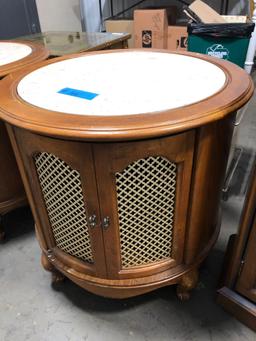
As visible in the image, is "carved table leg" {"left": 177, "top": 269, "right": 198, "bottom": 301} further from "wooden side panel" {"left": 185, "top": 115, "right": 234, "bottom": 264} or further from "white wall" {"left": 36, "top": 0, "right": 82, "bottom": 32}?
"white wall" {"left": 36, "top": 0, "right": 82, "bottom": 32}

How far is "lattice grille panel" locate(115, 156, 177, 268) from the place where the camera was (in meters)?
0.76

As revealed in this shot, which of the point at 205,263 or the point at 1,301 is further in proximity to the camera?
the point at 205,263

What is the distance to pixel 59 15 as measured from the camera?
309 centimetres

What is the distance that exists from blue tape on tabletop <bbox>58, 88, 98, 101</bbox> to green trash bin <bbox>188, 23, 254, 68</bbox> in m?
1.31

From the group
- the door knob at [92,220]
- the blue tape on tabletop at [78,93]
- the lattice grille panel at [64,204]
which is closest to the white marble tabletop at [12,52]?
the blue tape on tabletop at [78,93]

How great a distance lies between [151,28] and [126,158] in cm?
266

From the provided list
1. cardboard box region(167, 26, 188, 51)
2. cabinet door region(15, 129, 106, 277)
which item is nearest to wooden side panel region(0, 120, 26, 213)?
cabinet door region(15, 129, 106, 277)

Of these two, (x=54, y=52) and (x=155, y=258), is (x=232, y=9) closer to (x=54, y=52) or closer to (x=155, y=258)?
(x=54, y=52)

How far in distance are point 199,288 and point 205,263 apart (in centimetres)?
13

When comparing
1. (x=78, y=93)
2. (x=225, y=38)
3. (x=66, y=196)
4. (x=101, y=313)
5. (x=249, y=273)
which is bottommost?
(x=101, y=313)

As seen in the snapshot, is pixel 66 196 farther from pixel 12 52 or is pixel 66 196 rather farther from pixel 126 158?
pixel 12 52

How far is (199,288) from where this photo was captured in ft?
3.83

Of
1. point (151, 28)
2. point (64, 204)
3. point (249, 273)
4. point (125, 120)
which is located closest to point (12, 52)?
point (64, 204)

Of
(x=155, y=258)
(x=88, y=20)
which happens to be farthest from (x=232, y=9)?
(x=155, y=258)
